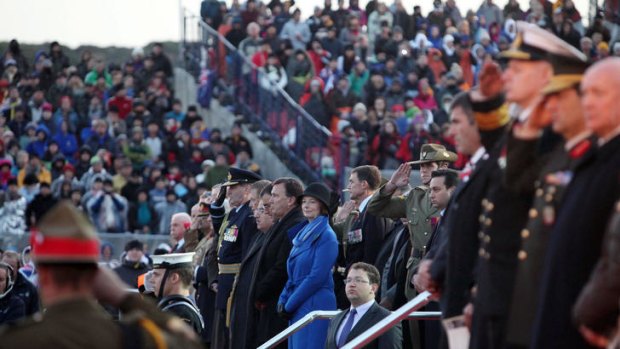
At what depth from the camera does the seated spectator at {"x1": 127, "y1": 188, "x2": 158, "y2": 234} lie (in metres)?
21.6

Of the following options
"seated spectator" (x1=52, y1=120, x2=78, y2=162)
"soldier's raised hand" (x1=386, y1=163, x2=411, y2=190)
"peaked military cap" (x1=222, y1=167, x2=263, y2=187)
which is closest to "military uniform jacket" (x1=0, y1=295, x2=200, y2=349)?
"soldier's raised hand" (x1=386, y1=163, x2=411, y2=190)

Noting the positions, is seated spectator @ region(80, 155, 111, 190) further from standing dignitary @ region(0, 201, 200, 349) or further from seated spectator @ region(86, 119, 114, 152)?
standing dignitary @ region(0, 201, 200, 349)

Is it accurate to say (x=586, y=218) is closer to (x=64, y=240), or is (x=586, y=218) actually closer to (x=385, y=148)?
(x=64, y=240)

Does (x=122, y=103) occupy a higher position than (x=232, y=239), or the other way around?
(x=122, y=103)

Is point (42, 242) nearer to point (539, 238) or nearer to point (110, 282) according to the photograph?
point (110, 282)

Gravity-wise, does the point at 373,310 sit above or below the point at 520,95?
below

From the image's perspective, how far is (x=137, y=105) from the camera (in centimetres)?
2561

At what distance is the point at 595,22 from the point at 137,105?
8.64 metres

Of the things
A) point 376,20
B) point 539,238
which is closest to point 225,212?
point 539,238

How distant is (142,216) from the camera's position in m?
21.7

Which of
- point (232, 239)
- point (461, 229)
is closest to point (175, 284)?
point (232, 239)

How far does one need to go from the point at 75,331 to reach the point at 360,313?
20.0 feet

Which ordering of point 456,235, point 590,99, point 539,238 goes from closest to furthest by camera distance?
point 590,99 < point 539,238 < point 456,235

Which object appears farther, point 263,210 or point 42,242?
point 263,210
